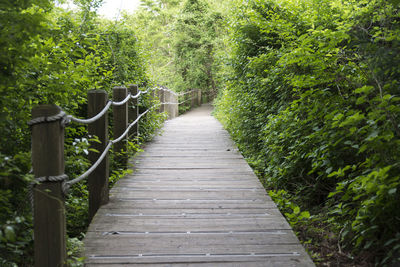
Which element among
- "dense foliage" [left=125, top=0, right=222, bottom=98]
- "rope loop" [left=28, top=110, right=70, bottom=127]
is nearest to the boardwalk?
"rope loop" [left=28, top=110, right=70, bottom=127]

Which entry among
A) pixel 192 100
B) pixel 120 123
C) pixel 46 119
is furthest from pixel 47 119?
pixel 192 100

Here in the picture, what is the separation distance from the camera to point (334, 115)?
3135 mm

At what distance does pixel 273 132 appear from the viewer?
14.9 ft

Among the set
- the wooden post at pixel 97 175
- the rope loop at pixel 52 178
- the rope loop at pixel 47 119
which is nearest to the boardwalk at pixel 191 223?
the wooden post at pixel 97 175

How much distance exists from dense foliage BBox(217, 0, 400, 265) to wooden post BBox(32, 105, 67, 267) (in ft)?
5.86

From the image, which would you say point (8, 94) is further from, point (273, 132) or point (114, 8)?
point (114, 8)

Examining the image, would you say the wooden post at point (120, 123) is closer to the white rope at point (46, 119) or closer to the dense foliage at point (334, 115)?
the dense foliage at point (334, 115)

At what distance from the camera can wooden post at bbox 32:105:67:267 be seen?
1.92 meters

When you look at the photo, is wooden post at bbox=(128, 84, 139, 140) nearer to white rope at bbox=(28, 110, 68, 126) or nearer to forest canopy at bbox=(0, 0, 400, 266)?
forest canopy at bbox=(0, 0, 400, 266)

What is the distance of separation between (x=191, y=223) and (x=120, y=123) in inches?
79.1

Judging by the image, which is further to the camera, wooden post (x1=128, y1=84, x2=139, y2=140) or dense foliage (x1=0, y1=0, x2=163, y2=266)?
wooden post (x1=128, y1=84, x2=139, y2=140)

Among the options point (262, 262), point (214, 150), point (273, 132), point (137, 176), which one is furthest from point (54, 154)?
point (214, 150)

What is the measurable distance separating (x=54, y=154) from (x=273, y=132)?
3.10 m

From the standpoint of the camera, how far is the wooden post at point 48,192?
6.30 feet
